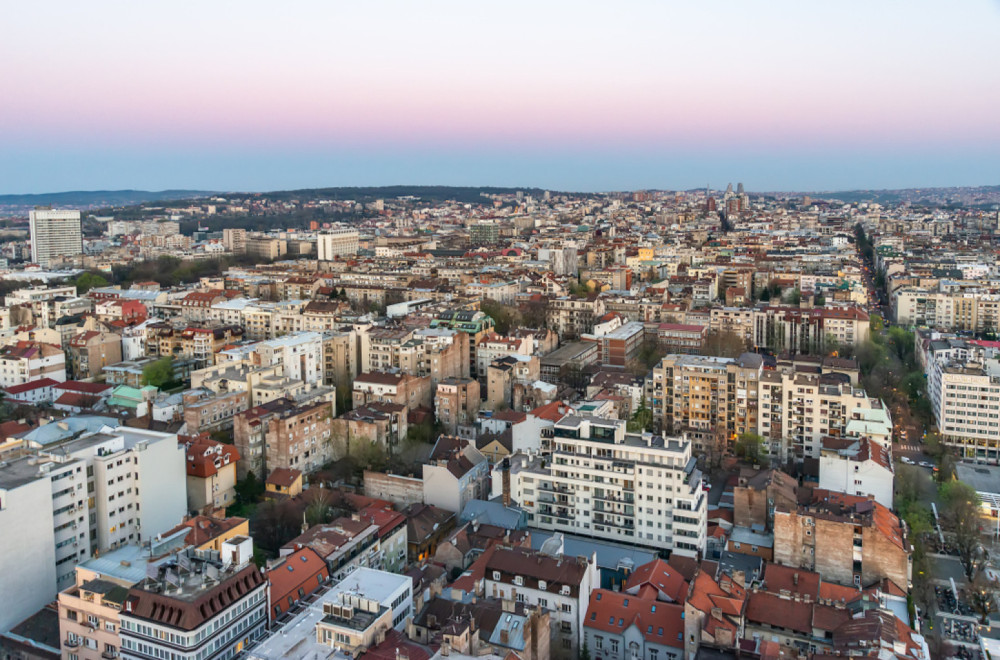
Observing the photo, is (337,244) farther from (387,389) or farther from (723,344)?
(387,389)

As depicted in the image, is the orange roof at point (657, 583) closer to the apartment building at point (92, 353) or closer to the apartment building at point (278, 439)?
the apartment building at point (278, 439)

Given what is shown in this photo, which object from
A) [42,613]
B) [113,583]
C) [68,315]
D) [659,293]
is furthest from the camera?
[659,293]

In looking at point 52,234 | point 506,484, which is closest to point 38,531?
point 506,484

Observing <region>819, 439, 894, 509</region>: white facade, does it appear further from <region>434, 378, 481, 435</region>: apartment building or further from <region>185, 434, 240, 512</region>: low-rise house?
<region>185, 434, 240, 512</region>: low-rise house

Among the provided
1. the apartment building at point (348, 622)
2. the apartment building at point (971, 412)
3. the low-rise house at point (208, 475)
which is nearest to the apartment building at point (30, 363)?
the low-rise house at point (208, 475)

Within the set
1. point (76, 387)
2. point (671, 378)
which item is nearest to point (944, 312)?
point (671, 378)

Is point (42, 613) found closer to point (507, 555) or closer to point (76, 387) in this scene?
point (507, 555)

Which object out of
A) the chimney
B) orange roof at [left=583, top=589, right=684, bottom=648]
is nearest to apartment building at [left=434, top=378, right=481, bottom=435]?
the chimney
